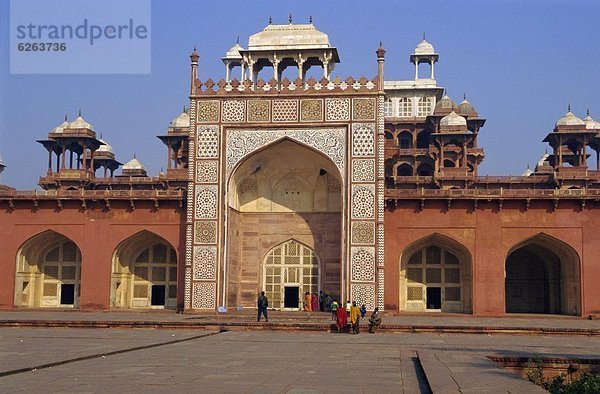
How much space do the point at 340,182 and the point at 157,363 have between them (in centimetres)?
1366

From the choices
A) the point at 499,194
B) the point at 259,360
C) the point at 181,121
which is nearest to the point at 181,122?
the point at 181,121

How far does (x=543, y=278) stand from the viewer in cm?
2389

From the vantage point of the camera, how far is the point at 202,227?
20844 mm

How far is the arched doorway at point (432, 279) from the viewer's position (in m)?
22.3

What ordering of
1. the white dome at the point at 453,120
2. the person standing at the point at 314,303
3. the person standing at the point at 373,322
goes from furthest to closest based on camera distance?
the white dome at the point at 453,120 < the person standing at the point at 314,303 < the person standing at the point at 373,322

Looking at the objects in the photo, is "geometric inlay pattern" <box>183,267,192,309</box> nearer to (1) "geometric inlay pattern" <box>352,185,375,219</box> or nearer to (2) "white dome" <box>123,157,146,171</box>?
(1) "geometric inlay pattern" <box>352,185,375,219</box>

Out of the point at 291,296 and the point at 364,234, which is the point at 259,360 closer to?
the point at 364,234

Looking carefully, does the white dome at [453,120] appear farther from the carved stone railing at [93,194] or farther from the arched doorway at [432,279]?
the carved stone railing at [93,194]

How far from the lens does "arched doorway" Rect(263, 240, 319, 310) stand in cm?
2225

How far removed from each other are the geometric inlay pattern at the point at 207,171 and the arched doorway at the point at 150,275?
2.98m

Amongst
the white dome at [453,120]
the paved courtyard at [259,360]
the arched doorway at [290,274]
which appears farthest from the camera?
the white dome at [453,120]

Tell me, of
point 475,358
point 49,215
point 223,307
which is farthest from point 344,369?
point 49,215

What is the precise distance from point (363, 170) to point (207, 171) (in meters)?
4.41

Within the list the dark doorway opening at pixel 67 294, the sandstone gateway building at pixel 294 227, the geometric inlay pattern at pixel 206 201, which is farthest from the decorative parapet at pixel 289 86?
the dark doorway opening at pixel 67 294
